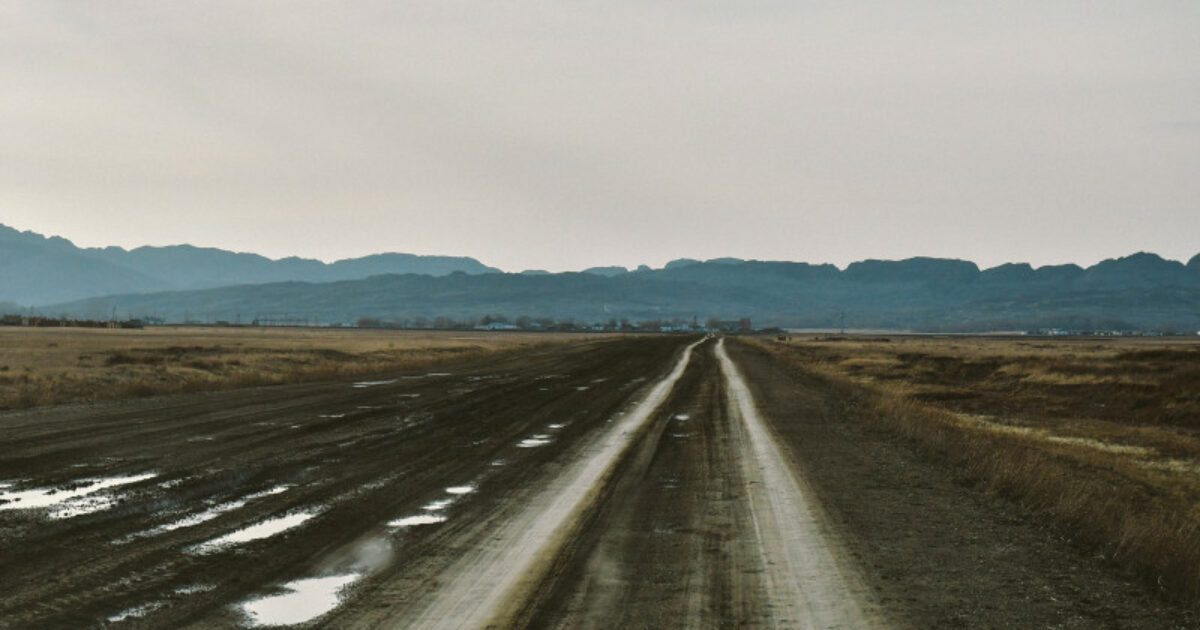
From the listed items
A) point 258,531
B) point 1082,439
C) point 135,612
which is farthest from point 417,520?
point 1082,439

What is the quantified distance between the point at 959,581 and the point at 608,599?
8.03 feet

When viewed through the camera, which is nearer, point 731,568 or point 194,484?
point 731,568

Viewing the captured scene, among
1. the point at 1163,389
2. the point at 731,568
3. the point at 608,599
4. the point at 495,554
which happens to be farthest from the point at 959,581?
the point at 1163,389

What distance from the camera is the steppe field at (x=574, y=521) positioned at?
5.34 metres

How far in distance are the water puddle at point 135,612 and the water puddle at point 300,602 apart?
50cm

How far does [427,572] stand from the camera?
6.01 m

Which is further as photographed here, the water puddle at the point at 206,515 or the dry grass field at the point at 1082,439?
the dry grass field at the point at 1082,439

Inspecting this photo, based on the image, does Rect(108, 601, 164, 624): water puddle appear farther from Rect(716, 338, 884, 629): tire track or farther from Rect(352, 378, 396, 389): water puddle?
Rect(352, 378, 396, 389): water puddle

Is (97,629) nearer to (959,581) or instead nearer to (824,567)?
Result: (824,567)

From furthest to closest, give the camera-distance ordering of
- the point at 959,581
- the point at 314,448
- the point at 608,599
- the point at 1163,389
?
1. the point at 1163,389
2. the point at 314,448
3. the point at 959,581
4. the point at 608,599

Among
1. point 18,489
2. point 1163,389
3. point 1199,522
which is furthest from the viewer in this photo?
point 1163,389

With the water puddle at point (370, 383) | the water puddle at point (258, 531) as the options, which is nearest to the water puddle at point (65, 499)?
the water puddle at point (258, 531)

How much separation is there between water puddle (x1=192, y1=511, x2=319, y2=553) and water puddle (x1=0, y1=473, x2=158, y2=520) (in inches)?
68.3

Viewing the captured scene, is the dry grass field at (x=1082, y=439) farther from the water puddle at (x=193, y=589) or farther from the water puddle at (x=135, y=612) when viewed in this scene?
the water puddle at (x=135, y=612)
